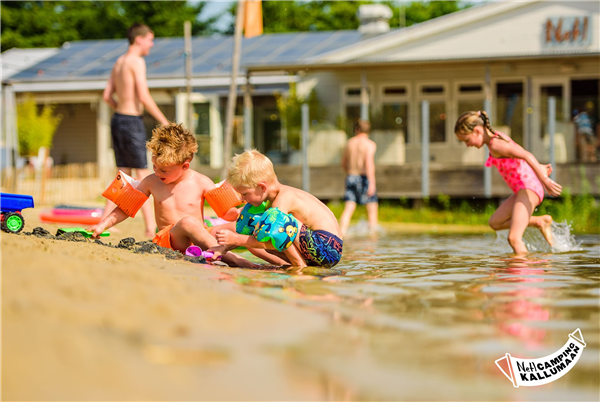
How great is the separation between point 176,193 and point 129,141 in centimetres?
194

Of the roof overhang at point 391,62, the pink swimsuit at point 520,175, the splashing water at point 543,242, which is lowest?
the splashing water at point 543,242

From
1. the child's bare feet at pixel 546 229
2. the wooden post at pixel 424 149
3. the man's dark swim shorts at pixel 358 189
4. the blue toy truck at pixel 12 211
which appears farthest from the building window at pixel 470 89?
the blue toy truck at pixel 12 211

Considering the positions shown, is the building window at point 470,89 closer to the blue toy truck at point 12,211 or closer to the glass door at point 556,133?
the glass door at point 556,133

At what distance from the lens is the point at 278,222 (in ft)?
15.3

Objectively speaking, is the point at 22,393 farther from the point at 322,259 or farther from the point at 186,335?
the point at 322,259

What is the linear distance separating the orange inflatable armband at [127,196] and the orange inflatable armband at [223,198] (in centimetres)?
57

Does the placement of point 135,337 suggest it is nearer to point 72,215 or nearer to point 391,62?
point 72,215

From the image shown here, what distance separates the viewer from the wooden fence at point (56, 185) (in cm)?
1438

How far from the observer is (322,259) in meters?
5.05

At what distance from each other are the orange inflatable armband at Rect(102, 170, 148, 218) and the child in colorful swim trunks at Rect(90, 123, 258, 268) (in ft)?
0.18

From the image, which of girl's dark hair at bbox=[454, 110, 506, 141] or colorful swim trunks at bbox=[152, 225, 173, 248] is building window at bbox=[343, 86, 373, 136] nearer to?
girl's dark hair at bbox=[454, 110, 506, 141]

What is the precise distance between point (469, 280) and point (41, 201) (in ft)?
36.7

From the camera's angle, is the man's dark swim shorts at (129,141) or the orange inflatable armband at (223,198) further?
the man's dark swim shorts at (129,141)

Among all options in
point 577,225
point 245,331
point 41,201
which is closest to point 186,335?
point 245,331
